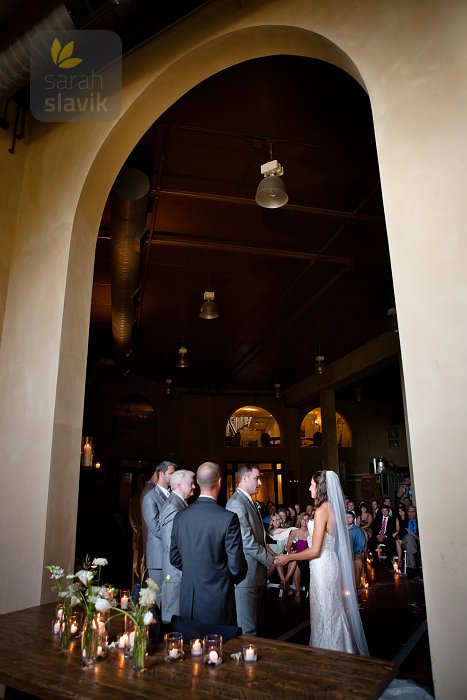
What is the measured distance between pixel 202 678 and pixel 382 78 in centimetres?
270

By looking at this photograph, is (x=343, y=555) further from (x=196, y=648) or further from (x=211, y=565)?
(x=196, y=648)

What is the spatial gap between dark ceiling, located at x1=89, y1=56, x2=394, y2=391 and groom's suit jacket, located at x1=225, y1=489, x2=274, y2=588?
3435mm

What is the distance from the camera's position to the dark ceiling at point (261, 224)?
4512 millimetres

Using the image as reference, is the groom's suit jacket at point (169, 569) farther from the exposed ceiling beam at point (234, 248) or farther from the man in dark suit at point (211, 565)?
the exposed ceiling beam at point (234, 248)

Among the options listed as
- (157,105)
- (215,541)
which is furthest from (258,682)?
(157,105)

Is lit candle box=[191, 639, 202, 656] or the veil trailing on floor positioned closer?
lit candle box=[191, 639, 202, 656]

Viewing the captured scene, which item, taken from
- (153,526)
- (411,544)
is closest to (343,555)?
(153,526)

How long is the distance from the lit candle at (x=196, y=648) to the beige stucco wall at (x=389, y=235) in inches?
35.3

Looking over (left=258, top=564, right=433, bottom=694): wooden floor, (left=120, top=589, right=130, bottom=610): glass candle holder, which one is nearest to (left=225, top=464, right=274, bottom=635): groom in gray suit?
(left=120, top=589, right=130, bottom=610): glass candle holder

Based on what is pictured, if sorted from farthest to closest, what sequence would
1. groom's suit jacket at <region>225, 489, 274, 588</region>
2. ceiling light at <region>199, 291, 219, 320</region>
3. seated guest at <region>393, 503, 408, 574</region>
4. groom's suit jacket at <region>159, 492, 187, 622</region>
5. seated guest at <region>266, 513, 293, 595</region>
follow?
seated guest at <region>393, 503, 408, 574</region>, seated guest at <region>266, 513, 293, 595</region>, ceiling light at <region>199, 291, 219, 320</region>, groom's suit jacket at <region>159, 492, 187, 622</region>, groom's suit jacket at <region>225, 489, 274, 588</region>

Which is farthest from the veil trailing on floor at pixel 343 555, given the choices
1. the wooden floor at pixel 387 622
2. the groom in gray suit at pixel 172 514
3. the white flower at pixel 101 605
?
the white flower at pixel 101 605

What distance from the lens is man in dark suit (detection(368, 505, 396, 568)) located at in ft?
32.8

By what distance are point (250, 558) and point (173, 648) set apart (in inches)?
66.0

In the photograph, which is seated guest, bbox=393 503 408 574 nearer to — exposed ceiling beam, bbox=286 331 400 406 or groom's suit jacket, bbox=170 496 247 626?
exposed ceiling beam, bbox=286 331 400 406
